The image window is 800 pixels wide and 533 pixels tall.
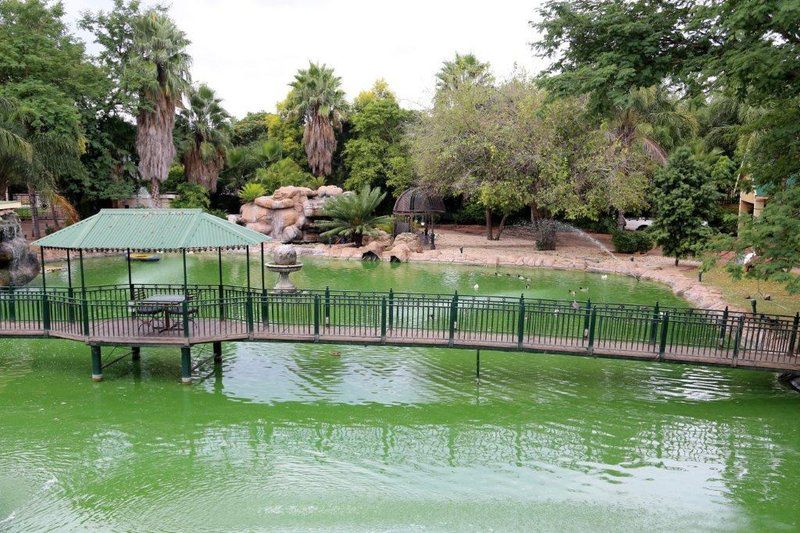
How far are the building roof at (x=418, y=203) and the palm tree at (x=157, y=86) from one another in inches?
568

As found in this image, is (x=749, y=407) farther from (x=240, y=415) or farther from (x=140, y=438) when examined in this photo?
(x=140, y=438)

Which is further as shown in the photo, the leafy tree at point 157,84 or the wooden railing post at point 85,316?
the leafy tree at point 157,84

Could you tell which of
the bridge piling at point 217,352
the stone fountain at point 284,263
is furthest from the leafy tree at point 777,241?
the stone fountain at point 284,263

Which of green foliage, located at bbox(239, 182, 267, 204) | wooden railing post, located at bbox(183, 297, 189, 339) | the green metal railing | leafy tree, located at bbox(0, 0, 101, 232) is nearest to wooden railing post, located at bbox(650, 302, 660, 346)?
the green metal railing

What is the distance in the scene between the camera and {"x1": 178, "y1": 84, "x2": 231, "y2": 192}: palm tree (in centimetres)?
4059

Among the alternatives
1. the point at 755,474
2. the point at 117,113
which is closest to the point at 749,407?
the point at 755,474

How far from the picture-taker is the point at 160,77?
3653 cm

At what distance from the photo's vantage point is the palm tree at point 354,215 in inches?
1331

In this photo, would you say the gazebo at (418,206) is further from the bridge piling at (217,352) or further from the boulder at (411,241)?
the bridge piling at (217,352)

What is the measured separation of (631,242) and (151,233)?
26920 millimetres

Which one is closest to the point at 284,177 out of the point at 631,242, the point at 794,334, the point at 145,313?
the point at 631,242

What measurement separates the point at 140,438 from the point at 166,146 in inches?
1187

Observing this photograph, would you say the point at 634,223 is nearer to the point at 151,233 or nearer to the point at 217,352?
the point at 217,352

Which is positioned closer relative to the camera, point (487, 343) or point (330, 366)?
point (487, 343)
